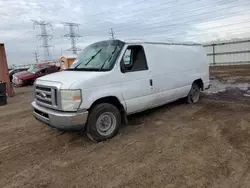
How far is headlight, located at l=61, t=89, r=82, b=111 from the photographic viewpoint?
13.2 feet

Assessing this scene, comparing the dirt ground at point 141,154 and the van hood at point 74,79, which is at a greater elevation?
the van hood at point 74,79

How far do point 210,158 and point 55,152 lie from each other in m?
2.89

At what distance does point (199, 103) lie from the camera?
7.52m

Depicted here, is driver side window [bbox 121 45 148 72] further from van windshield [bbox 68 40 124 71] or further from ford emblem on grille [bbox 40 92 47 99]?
ford emblem on grille [bbox 40 92 47 99]

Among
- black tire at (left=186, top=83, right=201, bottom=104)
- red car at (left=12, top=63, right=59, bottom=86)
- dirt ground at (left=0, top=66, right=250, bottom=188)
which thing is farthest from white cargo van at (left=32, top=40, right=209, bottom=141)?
red car at (left=12, top=63, right=59, bottom=86)

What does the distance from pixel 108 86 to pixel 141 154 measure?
5.07 feet

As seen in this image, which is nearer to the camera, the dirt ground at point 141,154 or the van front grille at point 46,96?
the dirt ground at point 141,154

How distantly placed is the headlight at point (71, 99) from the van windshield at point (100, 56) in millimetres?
925

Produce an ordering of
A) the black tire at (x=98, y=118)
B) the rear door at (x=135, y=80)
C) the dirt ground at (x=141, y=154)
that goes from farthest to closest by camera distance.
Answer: the rear door at (x=135, y=80) → the black tire at (x=98, y=118) → the dirt ground at (x=141, y=154)

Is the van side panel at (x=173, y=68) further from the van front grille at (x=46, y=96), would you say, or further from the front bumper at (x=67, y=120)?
the van front grille at (x=46, y=96)

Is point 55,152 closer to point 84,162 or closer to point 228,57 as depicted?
point 84,162

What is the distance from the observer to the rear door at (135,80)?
4.95 meters

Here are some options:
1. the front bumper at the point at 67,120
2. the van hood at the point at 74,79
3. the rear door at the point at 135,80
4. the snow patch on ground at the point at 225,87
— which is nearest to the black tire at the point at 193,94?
the snow patch on ground at the point at 225,87

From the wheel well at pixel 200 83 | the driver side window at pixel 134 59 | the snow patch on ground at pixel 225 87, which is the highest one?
the driver side window at pixel 134 59
